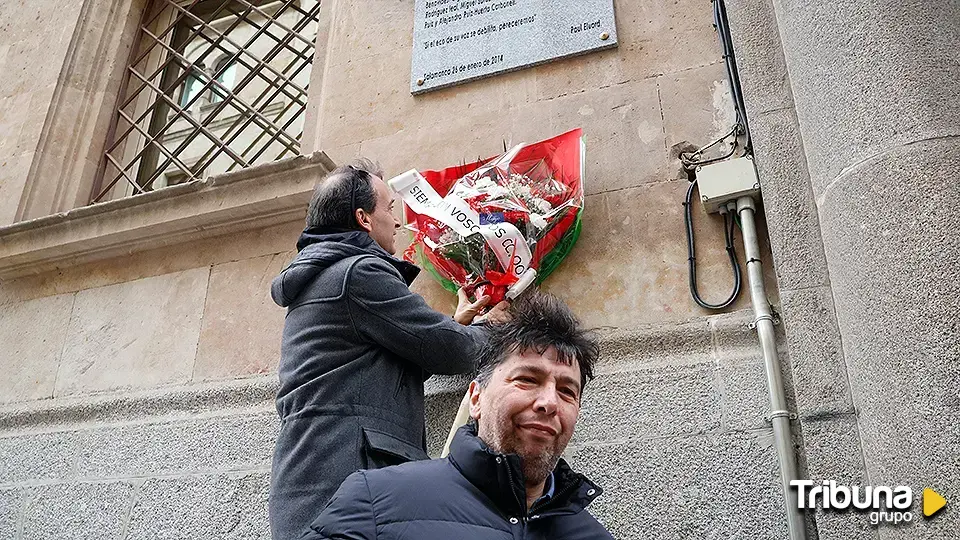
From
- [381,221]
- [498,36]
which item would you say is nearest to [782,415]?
[381,221]

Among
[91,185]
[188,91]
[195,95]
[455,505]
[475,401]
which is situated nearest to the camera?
[455,505]

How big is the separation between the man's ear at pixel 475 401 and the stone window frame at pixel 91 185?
206 centimetres

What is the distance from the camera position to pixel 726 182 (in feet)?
10.9

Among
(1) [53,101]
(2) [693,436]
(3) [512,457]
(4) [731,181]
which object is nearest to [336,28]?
(1) [53,101]

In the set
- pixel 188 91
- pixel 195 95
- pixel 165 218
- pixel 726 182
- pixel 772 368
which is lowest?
pixel 772 368

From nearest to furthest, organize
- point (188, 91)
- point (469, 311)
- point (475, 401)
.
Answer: point (475, 401), point (469, 311), point (188, 91)

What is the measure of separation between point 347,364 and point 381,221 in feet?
2.20

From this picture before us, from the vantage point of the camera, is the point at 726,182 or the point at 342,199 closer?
the point at 342,199

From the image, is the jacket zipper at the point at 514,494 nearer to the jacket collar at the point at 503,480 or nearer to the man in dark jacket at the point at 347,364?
the jacket collar at the point at 503,480

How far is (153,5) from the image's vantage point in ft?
20.4

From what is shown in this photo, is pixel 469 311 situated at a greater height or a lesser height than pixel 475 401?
greater

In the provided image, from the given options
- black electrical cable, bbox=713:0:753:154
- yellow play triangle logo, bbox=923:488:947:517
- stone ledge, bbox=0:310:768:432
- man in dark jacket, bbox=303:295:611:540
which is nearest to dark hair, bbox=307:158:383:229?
stone ledge, bbox=0:310:768:432

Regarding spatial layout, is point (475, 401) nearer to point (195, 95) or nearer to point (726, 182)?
point (726, 182)

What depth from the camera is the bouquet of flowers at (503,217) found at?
3.24 meters
